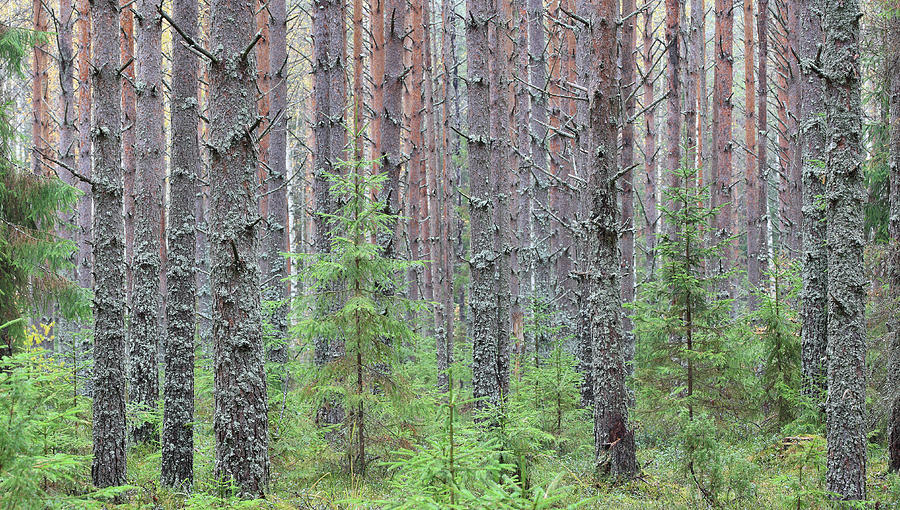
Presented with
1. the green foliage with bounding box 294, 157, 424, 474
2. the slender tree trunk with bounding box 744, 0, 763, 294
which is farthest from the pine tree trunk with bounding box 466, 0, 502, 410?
the slender tree trunk with bounding box 744, 0, 763, 294

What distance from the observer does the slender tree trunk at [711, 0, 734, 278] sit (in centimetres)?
1510

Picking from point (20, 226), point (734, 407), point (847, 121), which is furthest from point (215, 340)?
point (734, 407)

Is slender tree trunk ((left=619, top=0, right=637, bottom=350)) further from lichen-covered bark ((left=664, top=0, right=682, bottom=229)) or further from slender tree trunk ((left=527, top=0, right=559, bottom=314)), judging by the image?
slender tree trunk ((left=527, top=0, right=559, bottom=314))

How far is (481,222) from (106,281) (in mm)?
4553

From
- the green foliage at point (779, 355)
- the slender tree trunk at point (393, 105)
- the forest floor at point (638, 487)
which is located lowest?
the forest floor at point (638, 487)

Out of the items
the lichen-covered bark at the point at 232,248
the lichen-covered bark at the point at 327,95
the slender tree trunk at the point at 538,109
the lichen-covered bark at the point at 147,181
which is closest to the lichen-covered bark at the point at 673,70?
the slender tree trunk at the point at 538,109

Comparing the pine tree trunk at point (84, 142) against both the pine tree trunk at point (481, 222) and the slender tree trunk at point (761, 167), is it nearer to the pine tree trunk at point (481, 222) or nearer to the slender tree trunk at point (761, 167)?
the pine tree trunk at point (481, 222)

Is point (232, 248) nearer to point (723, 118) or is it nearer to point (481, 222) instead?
point (481, 222)

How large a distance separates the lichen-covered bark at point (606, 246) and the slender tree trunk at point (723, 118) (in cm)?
857

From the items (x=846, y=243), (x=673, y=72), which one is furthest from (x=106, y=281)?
(x=673, y=72)

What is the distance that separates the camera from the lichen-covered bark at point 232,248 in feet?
18.7

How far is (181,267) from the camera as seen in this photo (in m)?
7.31

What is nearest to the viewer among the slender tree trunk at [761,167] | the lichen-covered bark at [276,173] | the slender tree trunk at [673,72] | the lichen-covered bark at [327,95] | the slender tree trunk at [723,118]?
the lichen-covered bark at [327,95]

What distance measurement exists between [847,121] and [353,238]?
16.0ft
